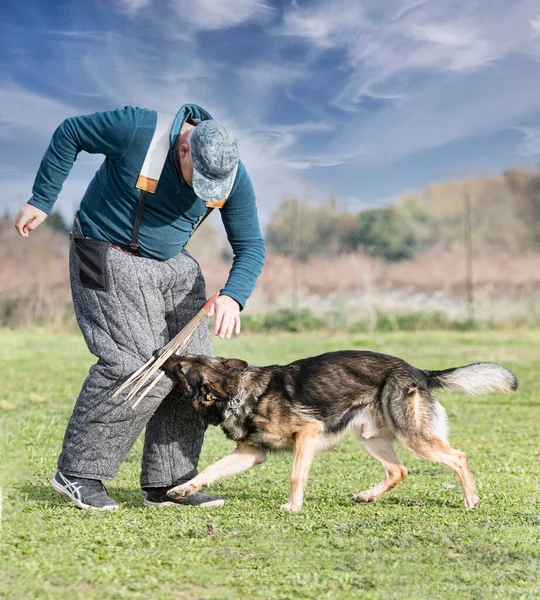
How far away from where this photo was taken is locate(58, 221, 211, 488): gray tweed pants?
455 cm

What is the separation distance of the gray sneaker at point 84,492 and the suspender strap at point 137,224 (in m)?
1.26

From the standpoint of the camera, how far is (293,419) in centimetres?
493

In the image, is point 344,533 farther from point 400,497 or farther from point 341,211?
point 341,211

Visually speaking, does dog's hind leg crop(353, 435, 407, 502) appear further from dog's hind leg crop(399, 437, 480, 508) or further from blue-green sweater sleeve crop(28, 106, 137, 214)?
blue-green sweater sleeve crop(28, 106, 137, 214)

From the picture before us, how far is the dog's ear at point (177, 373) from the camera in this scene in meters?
4.77

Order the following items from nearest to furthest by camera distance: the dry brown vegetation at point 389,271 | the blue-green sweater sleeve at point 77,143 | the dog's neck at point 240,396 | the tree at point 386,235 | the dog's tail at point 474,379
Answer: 1. the blue-green sweater sleeve at point 77,143
2. the dog's neck at point 240,396
3. the dog's tail at point 474,379
4. the dry brown vegetation at point 389,271
5. the tree at point 386,235

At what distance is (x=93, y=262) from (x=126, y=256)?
174mm

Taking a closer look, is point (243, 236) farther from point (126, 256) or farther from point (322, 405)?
point (322, 405)

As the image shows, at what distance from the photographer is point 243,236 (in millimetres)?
4871

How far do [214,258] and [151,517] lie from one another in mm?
16008

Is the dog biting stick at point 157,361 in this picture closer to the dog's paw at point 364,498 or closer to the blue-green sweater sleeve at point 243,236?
the blue-green sweater sleeve at point 243,236

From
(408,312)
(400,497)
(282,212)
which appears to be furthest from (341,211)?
(400,497)

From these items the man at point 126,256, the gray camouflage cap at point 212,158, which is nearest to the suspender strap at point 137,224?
the man at point 126,256

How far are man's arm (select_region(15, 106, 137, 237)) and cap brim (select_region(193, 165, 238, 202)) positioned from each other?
0.44 metres
